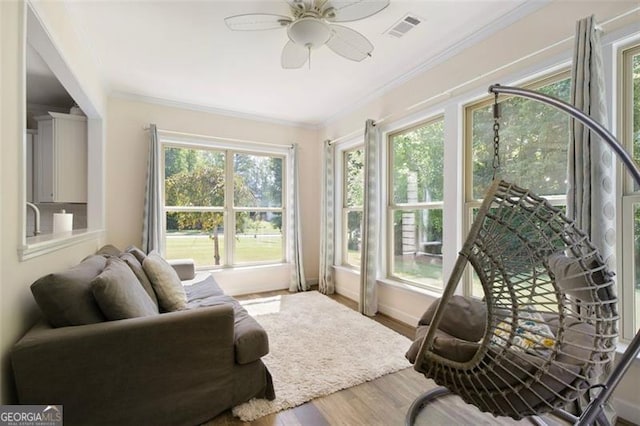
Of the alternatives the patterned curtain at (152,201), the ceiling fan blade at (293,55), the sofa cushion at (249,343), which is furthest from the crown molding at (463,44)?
the sofa cushion at (249,343)

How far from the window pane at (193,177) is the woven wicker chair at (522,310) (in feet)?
12.1

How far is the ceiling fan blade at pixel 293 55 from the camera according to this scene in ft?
7.20

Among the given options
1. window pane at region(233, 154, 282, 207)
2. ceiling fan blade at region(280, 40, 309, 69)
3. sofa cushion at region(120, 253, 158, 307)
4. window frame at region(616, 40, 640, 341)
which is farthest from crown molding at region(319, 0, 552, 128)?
sofa cushion at region(120, 253, 158, 307)

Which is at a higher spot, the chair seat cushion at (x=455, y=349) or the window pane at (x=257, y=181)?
the window pane at (x=257, y=181)

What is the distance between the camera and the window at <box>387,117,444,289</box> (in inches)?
119

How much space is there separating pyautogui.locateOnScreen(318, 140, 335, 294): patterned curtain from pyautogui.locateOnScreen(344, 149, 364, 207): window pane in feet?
0.77

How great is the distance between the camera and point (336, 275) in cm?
447

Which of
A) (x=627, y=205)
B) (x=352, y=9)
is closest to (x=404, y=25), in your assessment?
(x=352, y=9)

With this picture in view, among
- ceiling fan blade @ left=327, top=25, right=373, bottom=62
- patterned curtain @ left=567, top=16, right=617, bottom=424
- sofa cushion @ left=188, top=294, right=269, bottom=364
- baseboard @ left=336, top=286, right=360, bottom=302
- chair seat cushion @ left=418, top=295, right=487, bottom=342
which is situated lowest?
baseboard @ left=336, top=286, right=360, bottom=302

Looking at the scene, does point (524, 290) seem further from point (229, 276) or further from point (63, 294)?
point (229, 276)

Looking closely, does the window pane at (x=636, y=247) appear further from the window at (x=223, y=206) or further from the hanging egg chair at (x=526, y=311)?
the window at (x=223, y=206)

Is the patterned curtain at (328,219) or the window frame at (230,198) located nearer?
the window frame at (230,198)

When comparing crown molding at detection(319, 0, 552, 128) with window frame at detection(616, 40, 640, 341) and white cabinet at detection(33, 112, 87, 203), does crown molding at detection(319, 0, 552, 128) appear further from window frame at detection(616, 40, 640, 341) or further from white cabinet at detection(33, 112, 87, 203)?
white cabinet at detection(33, 112, 87, 203)

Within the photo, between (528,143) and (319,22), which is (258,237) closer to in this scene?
(319,22)
